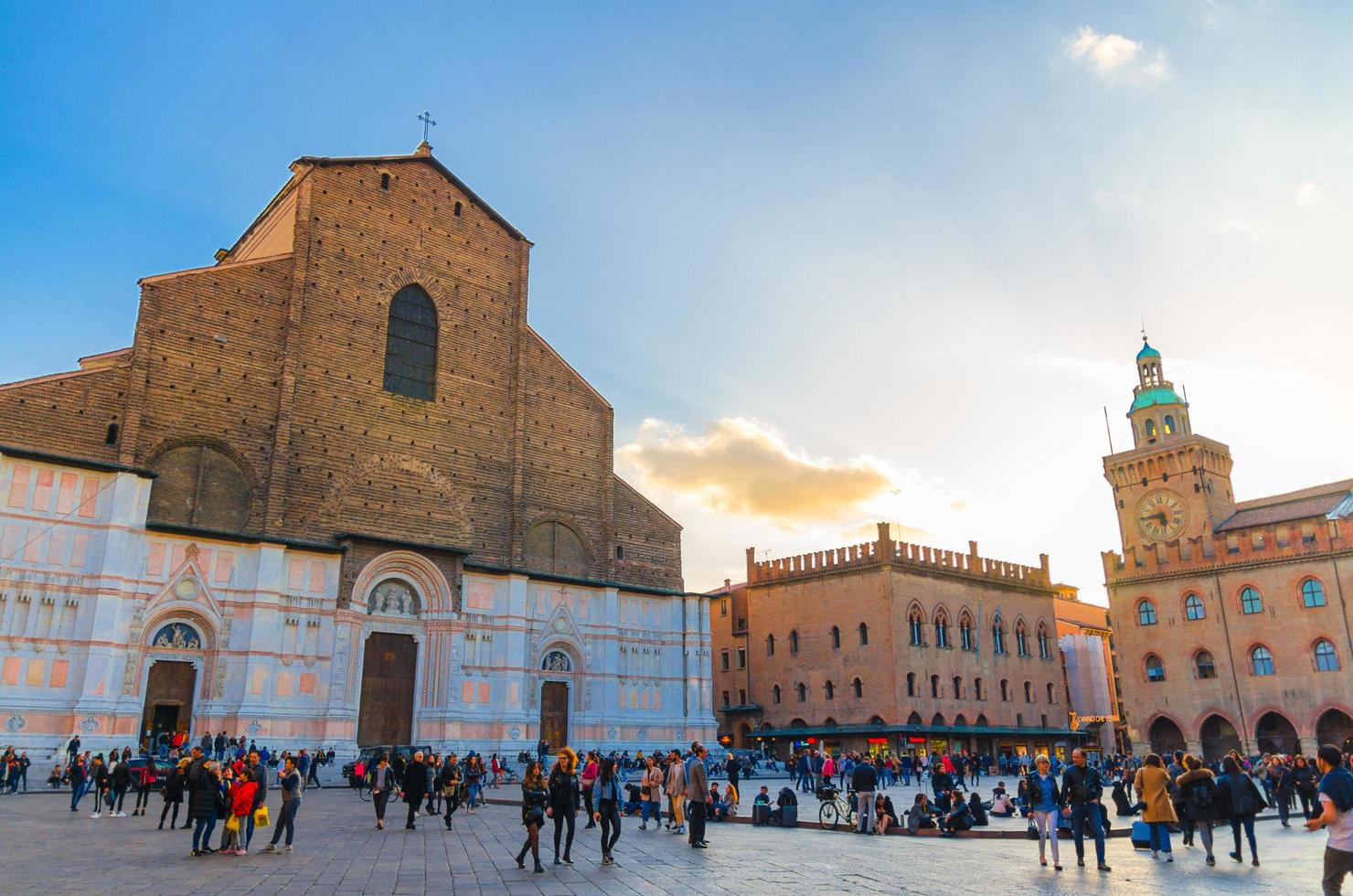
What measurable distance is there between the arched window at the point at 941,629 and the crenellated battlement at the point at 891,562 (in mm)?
2399

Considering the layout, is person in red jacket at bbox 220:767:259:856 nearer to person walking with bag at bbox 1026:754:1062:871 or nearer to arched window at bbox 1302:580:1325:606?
person walking with bag at bbox 1026:754:1062:871

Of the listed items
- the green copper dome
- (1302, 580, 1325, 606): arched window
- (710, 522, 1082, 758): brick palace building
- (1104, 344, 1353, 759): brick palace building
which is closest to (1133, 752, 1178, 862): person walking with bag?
(710, 522, 1082, 758): brick palace building

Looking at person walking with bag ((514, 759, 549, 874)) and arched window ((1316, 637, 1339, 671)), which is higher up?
arched window ((1316, 637, 1339, 671))

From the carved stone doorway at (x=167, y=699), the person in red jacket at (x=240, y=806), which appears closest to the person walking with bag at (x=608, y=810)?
the person in red jacket at (x=240, y=806)

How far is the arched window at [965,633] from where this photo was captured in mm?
48375

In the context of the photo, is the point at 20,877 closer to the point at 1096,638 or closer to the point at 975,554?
the point at 975,554

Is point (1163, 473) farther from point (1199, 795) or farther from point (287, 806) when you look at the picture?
point (287, 806)

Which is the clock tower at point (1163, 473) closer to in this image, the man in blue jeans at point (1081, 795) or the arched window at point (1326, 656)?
the arched window at point (1326, 656)

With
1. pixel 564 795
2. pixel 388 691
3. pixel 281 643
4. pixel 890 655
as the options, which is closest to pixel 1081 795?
pixel 564 795

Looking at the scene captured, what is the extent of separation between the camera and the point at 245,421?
2989cm

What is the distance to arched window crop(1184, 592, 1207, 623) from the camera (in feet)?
164

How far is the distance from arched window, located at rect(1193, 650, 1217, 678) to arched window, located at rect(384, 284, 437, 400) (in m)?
40.9

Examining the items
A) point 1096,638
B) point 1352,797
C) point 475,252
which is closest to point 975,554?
point 1096,638

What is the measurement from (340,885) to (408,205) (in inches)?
1170
